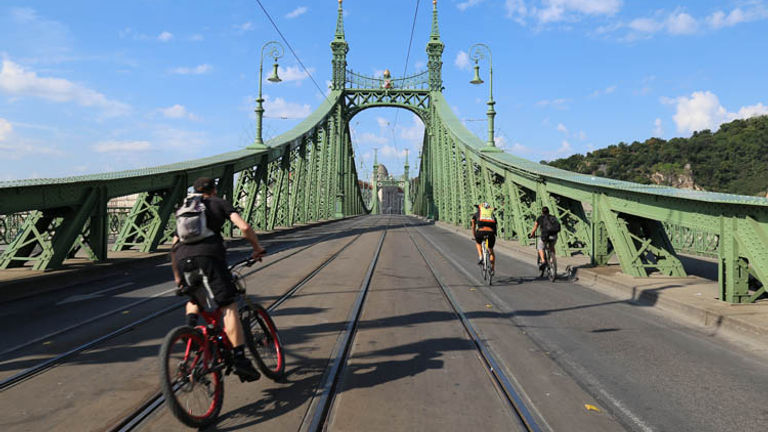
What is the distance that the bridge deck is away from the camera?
341cm

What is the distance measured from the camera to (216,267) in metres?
3.53

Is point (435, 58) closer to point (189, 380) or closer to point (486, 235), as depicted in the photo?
point (486, 235)

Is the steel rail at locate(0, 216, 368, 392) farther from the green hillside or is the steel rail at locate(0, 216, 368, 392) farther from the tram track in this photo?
the green hillside

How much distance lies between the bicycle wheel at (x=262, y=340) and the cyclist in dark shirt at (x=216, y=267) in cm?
13

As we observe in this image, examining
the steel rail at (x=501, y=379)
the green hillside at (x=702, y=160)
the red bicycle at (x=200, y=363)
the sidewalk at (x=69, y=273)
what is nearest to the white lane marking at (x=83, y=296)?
the sidewalk at (x=69, y=273)

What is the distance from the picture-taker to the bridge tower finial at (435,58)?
50.4 metres

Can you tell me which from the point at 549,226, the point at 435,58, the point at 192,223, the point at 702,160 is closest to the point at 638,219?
the point at 549,226

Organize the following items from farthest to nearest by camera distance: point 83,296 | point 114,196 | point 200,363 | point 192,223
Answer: point 114,196
point 83,296
point 192,223
point 200,363

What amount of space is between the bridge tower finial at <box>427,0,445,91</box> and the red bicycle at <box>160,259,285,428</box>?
48522 mm

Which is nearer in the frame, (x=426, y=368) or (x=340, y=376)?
(x=340, y=376)

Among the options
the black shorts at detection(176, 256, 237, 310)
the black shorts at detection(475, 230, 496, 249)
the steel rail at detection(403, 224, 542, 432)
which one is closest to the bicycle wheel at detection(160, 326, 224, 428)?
the black shorts at detection(176, 256, 237, 310)

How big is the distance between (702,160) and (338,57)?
53.6 meters

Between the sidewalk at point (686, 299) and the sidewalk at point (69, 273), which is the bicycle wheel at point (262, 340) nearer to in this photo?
the sidewalk at point (686, 299)

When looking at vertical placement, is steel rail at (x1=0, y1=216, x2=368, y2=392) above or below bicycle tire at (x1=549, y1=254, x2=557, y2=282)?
below
